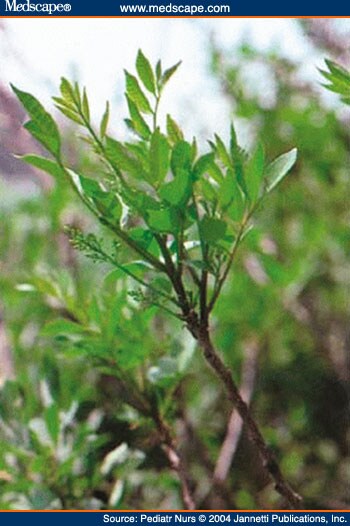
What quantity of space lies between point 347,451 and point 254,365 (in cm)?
13

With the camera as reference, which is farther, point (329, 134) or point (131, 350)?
point (329, 134)

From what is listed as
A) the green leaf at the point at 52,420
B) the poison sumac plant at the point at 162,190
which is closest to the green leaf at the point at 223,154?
the poison sumac plant at the point at 162,190

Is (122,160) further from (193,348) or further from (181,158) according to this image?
(193,348)

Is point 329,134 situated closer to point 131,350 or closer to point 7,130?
point 7,130

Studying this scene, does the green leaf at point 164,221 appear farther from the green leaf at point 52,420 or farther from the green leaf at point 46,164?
the green leaf at point 52,420

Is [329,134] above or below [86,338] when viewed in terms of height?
above

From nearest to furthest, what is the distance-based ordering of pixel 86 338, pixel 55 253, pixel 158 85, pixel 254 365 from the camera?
pixel 158 85 → pixel 86 338 → pixel 254 365 → pixel 55 253

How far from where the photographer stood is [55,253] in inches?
36.8

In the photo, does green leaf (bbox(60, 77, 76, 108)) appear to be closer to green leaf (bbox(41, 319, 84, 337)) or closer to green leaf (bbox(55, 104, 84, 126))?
green leaf (bbox(55, 104, 84, 126))

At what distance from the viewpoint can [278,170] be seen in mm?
402

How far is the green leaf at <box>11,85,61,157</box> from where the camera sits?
38 cm
